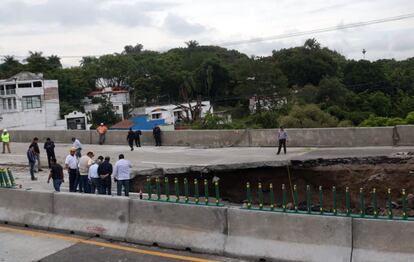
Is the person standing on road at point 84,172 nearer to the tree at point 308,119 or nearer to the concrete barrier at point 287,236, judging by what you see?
the concrete barrier at point 287,236

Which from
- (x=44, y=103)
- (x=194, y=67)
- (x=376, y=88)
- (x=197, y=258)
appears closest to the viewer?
(x=197, y=258)

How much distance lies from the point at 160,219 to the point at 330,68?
256 feet

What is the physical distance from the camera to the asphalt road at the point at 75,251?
9.01m

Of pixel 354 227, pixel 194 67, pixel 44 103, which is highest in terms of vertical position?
pixel 194 67

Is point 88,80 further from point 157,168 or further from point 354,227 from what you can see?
point 354,227

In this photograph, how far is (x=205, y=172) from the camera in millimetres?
20250

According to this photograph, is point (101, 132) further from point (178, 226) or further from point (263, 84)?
point (263, 84)

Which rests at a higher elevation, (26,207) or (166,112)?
(166,112)

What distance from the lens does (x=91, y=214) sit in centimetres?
1073

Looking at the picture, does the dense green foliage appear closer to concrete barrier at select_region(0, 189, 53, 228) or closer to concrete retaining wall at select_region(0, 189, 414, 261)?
concrete barrier at select_region(0, 189, 53, 228)

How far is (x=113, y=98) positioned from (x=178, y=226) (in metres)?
91.4

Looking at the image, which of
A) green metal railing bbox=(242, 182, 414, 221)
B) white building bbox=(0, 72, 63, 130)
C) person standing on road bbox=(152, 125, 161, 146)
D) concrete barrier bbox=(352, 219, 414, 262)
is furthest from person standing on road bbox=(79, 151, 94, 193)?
white building bbox=(0, 72, 63, 130)

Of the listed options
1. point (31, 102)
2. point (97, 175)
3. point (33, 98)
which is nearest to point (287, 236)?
point (97, 175)

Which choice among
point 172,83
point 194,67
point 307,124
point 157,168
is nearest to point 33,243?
point 157,168
